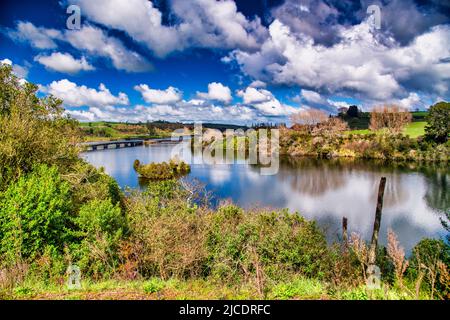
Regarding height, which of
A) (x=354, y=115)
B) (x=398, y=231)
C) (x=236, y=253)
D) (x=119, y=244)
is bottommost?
(x=398, y=231)

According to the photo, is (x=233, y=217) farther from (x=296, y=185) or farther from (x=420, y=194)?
(x=420, y=194)

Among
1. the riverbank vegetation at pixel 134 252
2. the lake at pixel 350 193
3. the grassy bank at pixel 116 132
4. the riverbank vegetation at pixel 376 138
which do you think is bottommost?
the lake at pixel 350 193

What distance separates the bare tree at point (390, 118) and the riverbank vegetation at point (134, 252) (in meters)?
77.5

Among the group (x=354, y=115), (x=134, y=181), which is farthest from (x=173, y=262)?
(x=354, y=115)

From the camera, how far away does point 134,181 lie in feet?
175

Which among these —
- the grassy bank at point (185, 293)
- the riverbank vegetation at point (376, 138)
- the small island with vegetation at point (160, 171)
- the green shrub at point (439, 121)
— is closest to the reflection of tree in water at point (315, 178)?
the riverbank vegetation at point (376, 138)

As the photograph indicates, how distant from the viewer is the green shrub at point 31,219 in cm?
1034

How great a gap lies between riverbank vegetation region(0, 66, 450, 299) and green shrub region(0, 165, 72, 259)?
1.5 inches

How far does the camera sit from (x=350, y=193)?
38562 mm

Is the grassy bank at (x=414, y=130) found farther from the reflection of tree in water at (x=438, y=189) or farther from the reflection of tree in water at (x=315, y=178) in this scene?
the reflection of tree in water at (x=315, y=178)

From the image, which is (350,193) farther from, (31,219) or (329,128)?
(329,128)

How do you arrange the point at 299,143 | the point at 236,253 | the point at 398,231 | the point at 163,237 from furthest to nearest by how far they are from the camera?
the point at 299,143 → the point at 398,231 → the point at 236,253 → the point at 163,237
